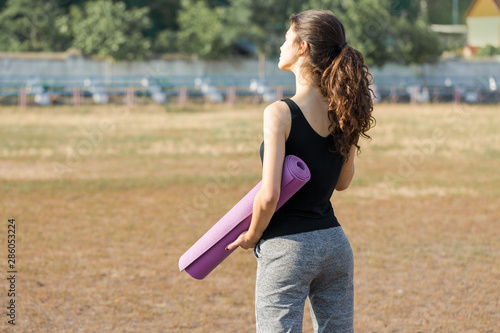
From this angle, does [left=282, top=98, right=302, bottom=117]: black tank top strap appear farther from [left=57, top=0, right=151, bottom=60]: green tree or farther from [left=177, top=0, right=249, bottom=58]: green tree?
[left=177, top=0, right=249, bottom=58]: green tree

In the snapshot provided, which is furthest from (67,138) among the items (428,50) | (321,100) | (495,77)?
(495,77)

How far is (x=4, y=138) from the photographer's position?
15664mm

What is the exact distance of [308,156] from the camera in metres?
2.36

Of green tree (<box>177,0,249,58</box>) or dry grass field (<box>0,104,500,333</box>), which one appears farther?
green tree (<box>177,0,249,58</box>)

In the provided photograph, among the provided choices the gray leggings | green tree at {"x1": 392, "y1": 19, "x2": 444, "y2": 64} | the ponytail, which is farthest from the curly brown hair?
green tree at {"x1": 392, "y1": 19, "x2": 444, "y2": 64}

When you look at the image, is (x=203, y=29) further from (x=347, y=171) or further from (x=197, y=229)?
(x=347, y=171)

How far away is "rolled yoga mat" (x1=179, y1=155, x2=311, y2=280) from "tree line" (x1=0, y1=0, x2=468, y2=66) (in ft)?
95.5

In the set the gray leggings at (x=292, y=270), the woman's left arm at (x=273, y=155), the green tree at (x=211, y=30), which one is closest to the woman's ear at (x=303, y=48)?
the woman's left arm at (x=273, y=155)

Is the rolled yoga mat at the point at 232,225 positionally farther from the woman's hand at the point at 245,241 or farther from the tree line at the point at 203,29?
the tree line at the point at 203,29

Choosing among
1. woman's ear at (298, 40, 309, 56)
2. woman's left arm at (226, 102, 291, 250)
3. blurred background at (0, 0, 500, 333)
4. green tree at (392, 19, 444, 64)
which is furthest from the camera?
green tree at (392, 19, 444, 64)

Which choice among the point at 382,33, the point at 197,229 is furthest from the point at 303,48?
the point at 382,33

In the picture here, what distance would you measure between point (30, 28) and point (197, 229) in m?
30.4

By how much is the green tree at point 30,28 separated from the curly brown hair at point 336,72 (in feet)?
111

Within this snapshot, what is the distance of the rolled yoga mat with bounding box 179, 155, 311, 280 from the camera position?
2.27 meters
